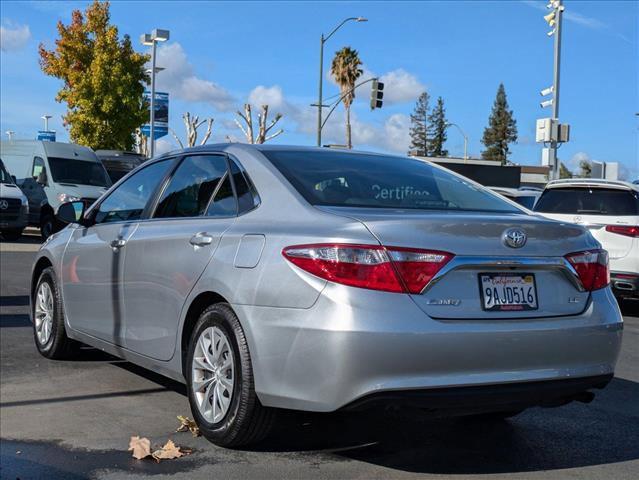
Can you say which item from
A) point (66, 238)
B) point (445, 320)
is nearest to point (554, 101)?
point (66, 238)

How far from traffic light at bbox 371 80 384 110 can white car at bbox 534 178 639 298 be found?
1834 cm

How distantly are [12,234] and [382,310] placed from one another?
16813 mm

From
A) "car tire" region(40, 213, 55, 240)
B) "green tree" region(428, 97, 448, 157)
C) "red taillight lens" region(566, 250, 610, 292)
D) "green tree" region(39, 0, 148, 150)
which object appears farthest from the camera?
"green tree" region(428, 97, 448, 157)

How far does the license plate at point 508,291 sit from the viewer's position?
3881 mm

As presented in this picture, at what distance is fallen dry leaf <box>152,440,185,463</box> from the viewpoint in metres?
4.21

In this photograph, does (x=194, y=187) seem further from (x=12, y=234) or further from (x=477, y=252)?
(x=12, y=234)

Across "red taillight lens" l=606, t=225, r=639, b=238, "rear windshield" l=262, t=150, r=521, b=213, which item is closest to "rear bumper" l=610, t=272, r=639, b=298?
"red taillight lens" l=606, t=225, r=639, b=238

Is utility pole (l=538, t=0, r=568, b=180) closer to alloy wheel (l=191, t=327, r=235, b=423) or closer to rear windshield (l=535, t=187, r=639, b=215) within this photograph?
rear windshield (l=535, t=187, r=639, b=215)

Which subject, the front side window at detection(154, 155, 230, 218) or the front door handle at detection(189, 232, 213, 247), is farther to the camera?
the front side window at detection(154, 155, 230, 218)

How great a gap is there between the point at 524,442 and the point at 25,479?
2582 mm

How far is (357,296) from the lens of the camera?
3.69 meters

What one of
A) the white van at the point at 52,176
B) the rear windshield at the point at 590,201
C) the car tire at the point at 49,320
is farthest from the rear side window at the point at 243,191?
the white van at the point at 52,176

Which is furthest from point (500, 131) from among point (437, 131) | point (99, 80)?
point (99, 80)

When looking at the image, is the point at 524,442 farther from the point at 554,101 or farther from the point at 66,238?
the point at 554,101
